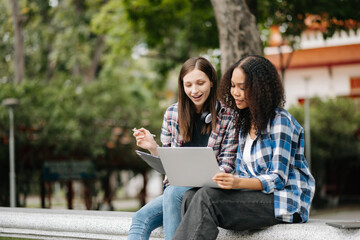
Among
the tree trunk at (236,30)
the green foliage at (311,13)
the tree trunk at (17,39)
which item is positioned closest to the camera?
the tree trunk at (236,30)

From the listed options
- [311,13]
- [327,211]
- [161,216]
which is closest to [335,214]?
[327,211]

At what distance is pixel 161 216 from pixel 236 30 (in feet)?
13.7

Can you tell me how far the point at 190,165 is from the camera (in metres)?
3.27

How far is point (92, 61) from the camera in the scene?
65.8 feet

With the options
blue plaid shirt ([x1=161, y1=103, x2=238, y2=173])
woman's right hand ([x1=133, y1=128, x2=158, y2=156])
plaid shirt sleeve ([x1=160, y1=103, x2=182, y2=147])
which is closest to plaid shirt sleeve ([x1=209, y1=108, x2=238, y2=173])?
blue plaid shirt ([x1=161, y1=103, x2=238, y2=173])

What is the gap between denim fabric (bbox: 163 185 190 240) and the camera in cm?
343

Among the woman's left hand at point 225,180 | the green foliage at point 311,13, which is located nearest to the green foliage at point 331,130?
the green foliage at point 311,13

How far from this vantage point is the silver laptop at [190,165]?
3.15 metres

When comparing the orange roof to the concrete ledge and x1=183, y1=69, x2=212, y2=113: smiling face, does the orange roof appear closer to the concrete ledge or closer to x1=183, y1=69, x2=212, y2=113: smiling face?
the concrete ledge

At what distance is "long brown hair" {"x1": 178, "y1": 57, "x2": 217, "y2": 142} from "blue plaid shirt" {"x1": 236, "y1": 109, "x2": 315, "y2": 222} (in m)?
0.58

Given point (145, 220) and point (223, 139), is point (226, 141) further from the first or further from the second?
point (145, 220)

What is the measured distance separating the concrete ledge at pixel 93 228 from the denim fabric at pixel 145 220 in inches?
8.3

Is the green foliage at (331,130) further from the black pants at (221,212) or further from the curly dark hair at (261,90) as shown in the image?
the black pants at (221,212)

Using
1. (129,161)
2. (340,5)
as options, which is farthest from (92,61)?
(340,5)
